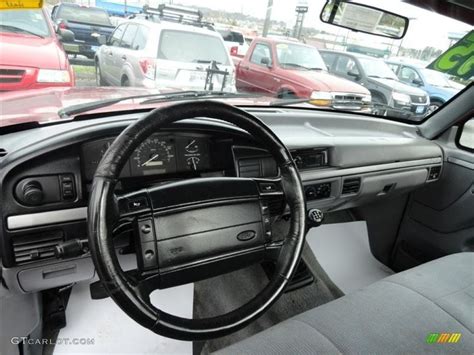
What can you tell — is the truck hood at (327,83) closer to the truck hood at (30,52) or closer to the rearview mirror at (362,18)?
the rearview mirror at (362,18)

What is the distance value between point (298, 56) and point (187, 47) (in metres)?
Answer: 2.02

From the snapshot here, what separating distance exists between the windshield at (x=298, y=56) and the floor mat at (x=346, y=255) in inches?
90.4

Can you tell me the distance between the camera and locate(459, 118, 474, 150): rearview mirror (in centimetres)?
240

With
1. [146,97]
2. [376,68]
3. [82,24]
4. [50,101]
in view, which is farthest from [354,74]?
[50,101]

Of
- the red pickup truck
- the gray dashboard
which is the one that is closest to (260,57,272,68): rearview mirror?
the red pickup truck

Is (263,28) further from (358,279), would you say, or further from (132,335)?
(132,335)

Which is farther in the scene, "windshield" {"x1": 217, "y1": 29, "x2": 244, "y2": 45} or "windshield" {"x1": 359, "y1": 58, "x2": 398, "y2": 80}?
"windshield" {"x1": 359, "y1": 58, "x2": 398, "y2": 80}

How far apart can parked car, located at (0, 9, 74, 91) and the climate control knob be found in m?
0.68

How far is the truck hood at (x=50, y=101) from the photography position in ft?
4.69

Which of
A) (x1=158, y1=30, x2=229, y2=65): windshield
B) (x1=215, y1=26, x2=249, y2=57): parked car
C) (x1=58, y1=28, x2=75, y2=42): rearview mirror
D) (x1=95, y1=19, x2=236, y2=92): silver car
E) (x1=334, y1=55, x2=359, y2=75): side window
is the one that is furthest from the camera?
(x1=334, y1=55, x2=359, y2=75): side window

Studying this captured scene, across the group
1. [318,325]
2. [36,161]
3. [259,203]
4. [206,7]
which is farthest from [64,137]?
[206,7]

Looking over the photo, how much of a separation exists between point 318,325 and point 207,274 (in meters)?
0.45

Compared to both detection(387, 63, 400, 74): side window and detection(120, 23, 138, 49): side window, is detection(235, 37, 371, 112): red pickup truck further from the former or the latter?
detection(120, 23, 138, 49): side window

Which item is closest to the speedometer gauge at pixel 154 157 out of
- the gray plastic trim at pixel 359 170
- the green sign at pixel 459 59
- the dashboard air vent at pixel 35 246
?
the dashboard air vent at pixel 35 246
